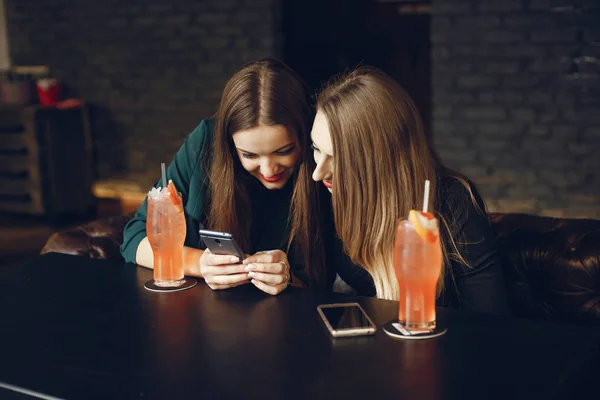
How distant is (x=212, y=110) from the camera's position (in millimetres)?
5137

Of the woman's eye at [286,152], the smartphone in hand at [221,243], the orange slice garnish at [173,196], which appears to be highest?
the woman's eye at [286,152]

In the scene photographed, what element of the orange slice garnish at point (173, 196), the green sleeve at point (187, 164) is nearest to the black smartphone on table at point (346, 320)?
the orange slice garnish at point (173, 196)

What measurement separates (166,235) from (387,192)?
45 cm

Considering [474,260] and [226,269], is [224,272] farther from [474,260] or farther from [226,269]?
[474,260]

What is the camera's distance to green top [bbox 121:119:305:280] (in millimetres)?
1878

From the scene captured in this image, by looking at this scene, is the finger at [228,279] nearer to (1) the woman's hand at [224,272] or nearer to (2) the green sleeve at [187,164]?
(1) the woman's hand at [224,272]

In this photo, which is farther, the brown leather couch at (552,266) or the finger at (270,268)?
the brown leather couch at (552,266)

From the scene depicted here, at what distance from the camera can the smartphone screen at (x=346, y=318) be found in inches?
45.7

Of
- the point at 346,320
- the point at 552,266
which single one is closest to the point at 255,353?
the point at 346,320

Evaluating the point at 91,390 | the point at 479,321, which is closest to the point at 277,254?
the point at 479,321

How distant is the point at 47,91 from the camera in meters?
5.24

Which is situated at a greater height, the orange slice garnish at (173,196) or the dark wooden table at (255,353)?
the orange slice garnish at (173,196)

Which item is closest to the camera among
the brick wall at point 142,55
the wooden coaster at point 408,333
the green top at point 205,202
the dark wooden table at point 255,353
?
the dark wooden table at point 255,353

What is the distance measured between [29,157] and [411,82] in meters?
2.63
